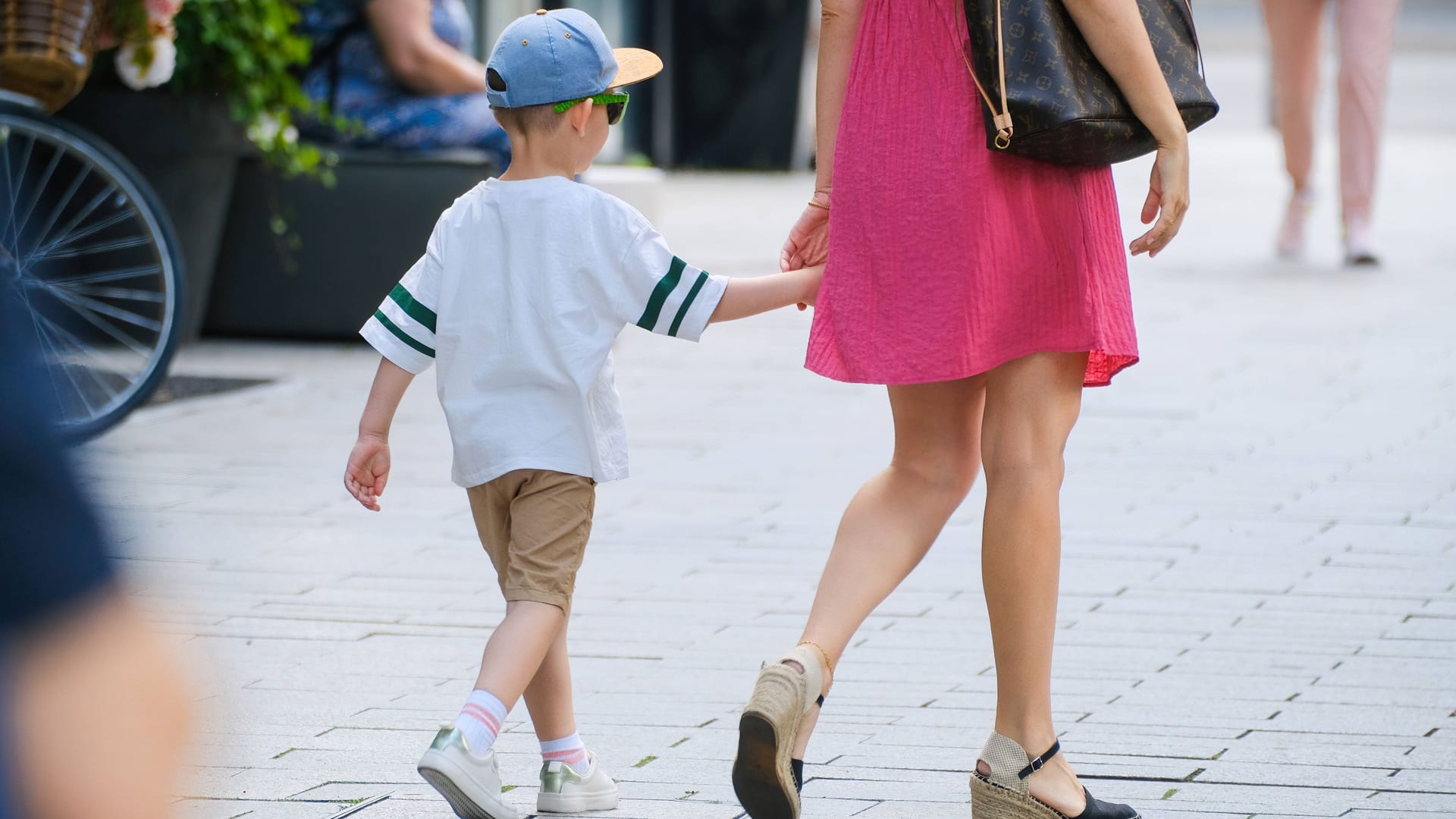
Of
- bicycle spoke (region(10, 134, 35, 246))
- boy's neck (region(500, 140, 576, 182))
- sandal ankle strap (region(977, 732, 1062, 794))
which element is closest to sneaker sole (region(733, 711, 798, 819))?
sandal ankle strap (region(977, 732, 1062, 794))

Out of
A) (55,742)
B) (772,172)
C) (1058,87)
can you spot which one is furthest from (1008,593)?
(772,172)

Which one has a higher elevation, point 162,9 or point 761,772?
point 162,9

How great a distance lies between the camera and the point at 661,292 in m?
2.84

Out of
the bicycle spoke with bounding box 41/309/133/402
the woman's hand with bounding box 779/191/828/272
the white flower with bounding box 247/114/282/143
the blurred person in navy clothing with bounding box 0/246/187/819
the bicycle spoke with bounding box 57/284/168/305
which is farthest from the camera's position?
the white flower with bounding box 247/114/282/143

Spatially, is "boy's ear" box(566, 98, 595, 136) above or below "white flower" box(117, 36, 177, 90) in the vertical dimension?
above

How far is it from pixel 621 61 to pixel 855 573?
2.78 ft

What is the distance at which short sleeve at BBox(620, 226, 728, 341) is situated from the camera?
9.32 feet

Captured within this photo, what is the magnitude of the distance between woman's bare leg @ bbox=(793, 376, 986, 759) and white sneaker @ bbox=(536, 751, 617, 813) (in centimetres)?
38

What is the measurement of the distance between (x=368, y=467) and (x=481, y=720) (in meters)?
0.45

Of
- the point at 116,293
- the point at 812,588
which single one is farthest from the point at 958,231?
the point at 116,293

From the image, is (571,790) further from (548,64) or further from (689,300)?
(548,64)

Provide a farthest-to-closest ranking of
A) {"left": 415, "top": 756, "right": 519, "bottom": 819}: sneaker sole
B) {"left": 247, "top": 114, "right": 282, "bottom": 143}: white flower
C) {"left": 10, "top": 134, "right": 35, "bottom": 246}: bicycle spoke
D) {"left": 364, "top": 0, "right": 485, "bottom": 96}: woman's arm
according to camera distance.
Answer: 1. {"left": 364, "top": 0, "right": 485, "bottom": 96}: woman's arm
2. {"left": 247, "top": 114, "right": 282, "bottom": 143}: white flower
3. {"left": 10, "top": 134, "right": 35, "bottom": 246}: bicycle spoke
4. {"left": 415, "top": 756, "right": 519, "bottom": 819}: sneaker sole

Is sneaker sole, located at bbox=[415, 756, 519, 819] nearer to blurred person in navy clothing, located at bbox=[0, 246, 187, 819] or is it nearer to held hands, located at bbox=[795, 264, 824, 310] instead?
held hands, located at bbox=[795, 264, 824, 310]

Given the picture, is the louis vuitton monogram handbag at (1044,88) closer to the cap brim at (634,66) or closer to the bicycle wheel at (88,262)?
the cap brim at (634,66)
